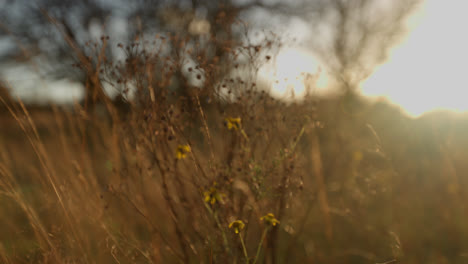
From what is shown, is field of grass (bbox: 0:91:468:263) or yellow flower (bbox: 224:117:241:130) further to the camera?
field of grass (bbox: 0:91:468:263)

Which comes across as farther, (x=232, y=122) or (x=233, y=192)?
(x=233, y=192)

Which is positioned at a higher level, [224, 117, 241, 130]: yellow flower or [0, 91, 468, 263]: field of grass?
[224, 117, 241, 130]: yellow flower

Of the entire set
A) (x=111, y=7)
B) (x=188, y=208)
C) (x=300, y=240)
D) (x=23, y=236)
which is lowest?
(x=23, y=236)

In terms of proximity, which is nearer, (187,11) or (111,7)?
(187,11)

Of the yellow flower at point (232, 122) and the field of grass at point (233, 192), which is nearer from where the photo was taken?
the yellow flower at point (232, 122)

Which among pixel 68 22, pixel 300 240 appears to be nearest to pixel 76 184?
pixel 300 240

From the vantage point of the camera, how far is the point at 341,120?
475 cm

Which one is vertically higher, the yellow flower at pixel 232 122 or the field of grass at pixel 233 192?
the yellow flower at pixel 232 122

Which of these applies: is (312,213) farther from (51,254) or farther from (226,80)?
(51,254)

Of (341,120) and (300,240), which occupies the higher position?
(341,120)

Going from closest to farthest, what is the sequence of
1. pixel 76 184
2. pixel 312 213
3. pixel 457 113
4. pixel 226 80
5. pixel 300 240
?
pixel 226 80 < pixel 76 184 < pixel 300 240 < pixel 312 213 < pixel 457 113

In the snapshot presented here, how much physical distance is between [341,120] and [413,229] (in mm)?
1964

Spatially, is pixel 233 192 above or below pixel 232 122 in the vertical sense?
below

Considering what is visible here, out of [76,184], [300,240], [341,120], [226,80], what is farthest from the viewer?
[341,120]
